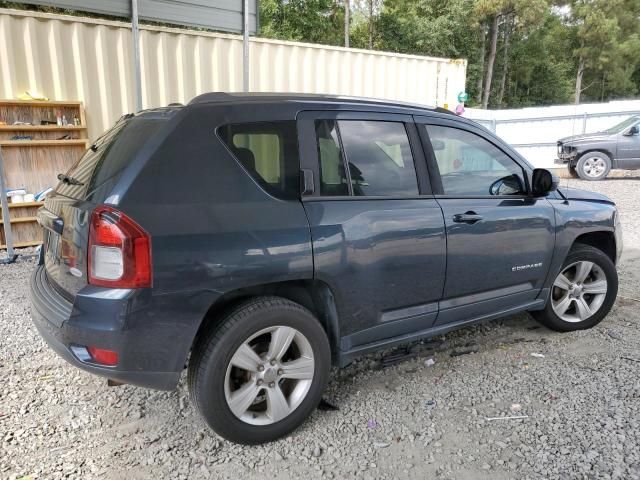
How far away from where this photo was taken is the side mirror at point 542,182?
342 cm

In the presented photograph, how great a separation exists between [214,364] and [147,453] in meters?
0.67

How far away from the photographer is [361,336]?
2838 millimetres

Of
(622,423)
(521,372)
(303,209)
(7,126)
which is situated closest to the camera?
(303,209)

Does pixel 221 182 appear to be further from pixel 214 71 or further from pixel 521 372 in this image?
pixel 214 71

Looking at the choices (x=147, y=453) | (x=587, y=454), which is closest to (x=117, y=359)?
(x=147, y=453)

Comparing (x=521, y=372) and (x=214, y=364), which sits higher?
(x=214, y=364)

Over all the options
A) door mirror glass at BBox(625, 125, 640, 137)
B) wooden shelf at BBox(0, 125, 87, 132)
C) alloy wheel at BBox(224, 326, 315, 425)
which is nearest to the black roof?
alloy wheel at BBox(224, 326, 315, 425)

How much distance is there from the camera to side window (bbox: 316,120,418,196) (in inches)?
108

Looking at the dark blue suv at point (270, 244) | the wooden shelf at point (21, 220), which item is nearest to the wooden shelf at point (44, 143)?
the wooden shelf at point (21, 220)

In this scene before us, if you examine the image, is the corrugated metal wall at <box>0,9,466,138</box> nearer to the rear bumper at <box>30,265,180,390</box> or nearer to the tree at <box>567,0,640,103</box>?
the rear bumper at <box>30,265,180,390</box>

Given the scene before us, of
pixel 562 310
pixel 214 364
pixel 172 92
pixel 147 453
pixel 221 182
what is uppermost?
pixel 172 92

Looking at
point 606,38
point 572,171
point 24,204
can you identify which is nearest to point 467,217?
point 24,204

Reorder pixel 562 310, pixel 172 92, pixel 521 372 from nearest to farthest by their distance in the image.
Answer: pixel 521 372 → pixel 562 310 → pixel 172 92

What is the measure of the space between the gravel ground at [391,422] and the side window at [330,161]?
133 cm
